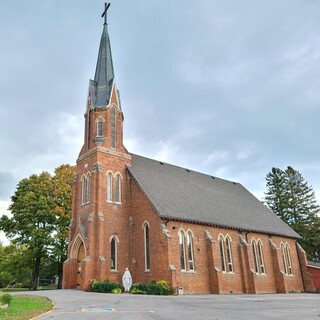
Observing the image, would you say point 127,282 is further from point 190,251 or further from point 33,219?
point 33,219

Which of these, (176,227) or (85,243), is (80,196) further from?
(176,227)

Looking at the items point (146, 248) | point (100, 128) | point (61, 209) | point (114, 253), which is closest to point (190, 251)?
point (146, 248)

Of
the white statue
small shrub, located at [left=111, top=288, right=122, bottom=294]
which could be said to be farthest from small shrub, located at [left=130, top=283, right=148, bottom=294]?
small shrub, located at [left=111, top=288, right=122, bottom=294]

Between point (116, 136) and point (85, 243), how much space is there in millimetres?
9673

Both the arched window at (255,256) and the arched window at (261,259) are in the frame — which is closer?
the arched window at (255,256)

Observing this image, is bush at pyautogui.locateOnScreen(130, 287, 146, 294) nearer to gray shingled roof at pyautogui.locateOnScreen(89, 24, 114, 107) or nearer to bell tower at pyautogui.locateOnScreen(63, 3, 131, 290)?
bell tower at pyautogui.locateOnScreen(63, 3, 131, 290)

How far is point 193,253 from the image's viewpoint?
85.8 ft

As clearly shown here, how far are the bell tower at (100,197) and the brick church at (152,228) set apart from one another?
7 centimetres

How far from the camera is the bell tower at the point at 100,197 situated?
82.4 feet

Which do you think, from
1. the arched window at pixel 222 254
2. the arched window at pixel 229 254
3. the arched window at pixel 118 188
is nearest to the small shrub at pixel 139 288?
the arched window at pixel 118 188

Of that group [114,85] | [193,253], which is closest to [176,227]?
[193,253]

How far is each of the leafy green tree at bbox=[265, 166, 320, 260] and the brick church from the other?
1812 centimetres

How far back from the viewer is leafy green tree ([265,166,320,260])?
51.7 metres

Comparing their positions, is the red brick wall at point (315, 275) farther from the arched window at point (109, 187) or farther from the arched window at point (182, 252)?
the arched window at point (109, 187)
